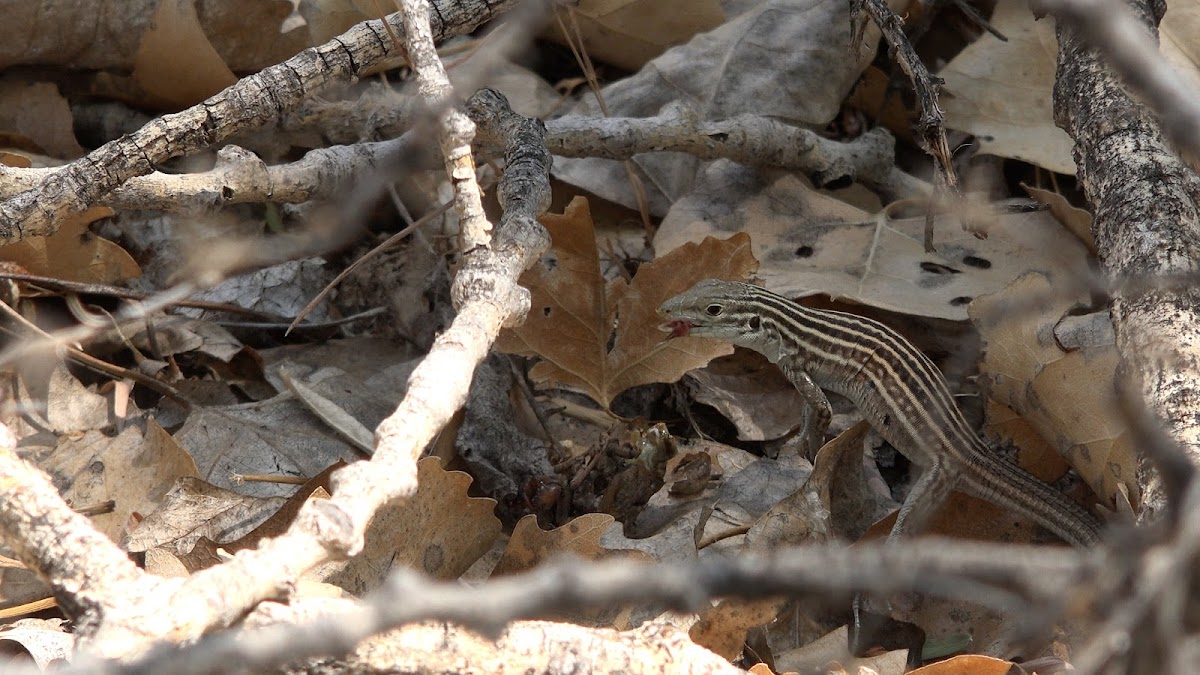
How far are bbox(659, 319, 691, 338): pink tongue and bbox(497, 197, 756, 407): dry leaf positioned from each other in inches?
1.1

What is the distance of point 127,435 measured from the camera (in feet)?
10.7

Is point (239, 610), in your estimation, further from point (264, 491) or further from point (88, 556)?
point (264, 491)

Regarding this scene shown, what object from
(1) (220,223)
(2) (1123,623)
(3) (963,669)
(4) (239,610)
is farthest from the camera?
(1) (220,223)

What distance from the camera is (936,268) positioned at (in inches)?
157

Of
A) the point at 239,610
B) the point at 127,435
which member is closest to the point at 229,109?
the point at 127,435

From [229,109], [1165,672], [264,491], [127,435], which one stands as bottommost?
[264,491]

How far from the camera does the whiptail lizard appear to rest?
3.30 metres

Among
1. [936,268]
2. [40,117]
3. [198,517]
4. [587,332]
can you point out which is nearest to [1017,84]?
[936,268]

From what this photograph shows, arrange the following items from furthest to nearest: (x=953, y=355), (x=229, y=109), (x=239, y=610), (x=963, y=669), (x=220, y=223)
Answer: (x=220, y=223), (x=953, y=355), (x=229, y=109), (x=963, y=669), (x=239, y=610)

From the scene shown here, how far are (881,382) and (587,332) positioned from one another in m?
1.02

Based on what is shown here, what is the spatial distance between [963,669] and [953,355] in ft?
5.62

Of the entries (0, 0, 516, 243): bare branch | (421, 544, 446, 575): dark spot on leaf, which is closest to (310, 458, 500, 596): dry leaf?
(421, 544, 446, 575): dark spot on leaf

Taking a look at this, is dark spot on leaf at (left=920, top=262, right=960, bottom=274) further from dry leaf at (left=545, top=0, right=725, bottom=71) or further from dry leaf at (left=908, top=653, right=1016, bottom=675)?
dry leaf at (left=908, top=653, right=1016, bottom=675)

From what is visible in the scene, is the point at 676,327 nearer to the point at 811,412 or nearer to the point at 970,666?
the point at 811,412
